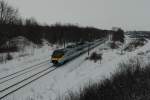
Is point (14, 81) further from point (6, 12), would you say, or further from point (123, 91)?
point (6, 12)

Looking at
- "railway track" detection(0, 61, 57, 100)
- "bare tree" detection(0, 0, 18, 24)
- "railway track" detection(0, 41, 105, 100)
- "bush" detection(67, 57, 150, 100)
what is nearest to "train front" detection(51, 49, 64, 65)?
"railway track" detection(0, 41, 105, 100)

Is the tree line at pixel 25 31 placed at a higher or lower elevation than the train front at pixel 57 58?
higher

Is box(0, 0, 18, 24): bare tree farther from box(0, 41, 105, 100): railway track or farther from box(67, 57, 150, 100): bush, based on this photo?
box(67, 57, 150, 100): bush

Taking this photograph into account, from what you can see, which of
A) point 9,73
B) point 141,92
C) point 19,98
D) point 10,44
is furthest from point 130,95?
point 10,44

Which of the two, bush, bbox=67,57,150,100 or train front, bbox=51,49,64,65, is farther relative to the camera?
train front, bbox=51,49,64,65

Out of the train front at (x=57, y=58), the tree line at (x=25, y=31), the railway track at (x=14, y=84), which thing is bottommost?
the railway track at (x=14, y=84)

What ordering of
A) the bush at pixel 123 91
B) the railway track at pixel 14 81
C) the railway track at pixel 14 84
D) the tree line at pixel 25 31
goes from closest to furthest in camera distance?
the bush at pixel 123 91 → the railway track at pixel 14 84 → the railway track at pixel 14 81 → the tree line at pixel 25 31

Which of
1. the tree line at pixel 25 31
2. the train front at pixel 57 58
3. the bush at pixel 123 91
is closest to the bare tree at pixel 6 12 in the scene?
the tree line at pixel 25 31

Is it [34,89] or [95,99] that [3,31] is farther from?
[95,99]

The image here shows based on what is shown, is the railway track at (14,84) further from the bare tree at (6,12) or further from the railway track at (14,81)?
the bare tree at (6,12)

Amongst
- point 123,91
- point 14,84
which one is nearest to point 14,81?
point 14,84

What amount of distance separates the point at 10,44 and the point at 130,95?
1294 inches

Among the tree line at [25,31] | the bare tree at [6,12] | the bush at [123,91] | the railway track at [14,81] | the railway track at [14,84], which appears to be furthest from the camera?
the bare tree at [6,12]

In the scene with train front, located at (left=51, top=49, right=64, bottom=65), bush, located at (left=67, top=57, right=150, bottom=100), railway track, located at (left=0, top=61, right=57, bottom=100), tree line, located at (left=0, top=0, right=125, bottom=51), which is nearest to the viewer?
bush, located at (left=67, top=57, right=150, bottom=100)
